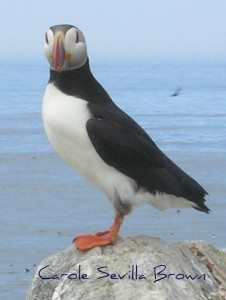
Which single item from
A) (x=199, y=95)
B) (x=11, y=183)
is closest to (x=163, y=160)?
(x=11, y=183)

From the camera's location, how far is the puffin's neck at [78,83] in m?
7.49

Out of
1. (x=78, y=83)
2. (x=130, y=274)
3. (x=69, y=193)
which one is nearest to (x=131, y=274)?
(x=130, y=274)

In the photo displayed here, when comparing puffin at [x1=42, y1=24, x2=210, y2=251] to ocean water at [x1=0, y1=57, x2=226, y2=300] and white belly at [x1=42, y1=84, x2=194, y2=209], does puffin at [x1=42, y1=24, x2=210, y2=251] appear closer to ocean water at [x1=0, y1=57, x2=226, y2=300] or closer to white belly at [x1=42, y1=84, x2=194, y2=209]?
white belly at [x1=42, y1=84, x2=194, y2=209]

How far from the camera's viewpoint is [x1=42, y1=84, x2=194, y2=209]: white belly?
24.2 feet

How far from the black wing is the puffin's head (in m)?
0.32

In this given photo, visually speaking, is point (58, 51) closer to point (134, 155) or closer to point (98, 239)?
point (134, 155)

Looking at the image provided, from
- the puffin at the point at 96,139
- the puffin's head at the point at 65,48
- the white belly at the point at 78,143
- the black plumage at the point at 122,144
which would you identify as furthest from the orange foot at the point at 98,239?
the puffin's head at the point at 65,48

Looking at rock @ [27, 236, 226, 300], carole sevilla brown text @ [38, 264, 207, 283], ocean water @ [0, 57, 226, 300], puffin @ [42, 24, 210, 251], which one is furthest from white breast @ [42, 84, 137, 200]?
ocean water @ [0, 57, 226, 300]

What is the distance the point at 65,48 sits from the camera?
7445 mm

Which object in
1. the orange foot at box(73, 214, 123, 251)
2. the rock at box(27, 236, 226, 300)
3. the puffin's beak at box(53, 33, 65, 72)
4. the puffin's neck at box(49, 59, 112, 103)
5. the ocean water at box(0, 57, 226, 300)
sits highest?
the puffin's beak at box(53, 33, 65, 72)

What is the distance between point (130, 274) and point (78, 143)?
90 cm

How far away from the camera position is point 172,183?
7.73m

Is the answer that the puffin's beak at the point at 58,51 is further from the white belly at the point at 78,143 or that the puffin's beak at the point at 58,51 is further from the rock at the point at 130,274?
the rock at the point at 130,274

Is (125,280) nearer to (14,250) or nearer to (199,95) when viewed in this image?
(14,250)
